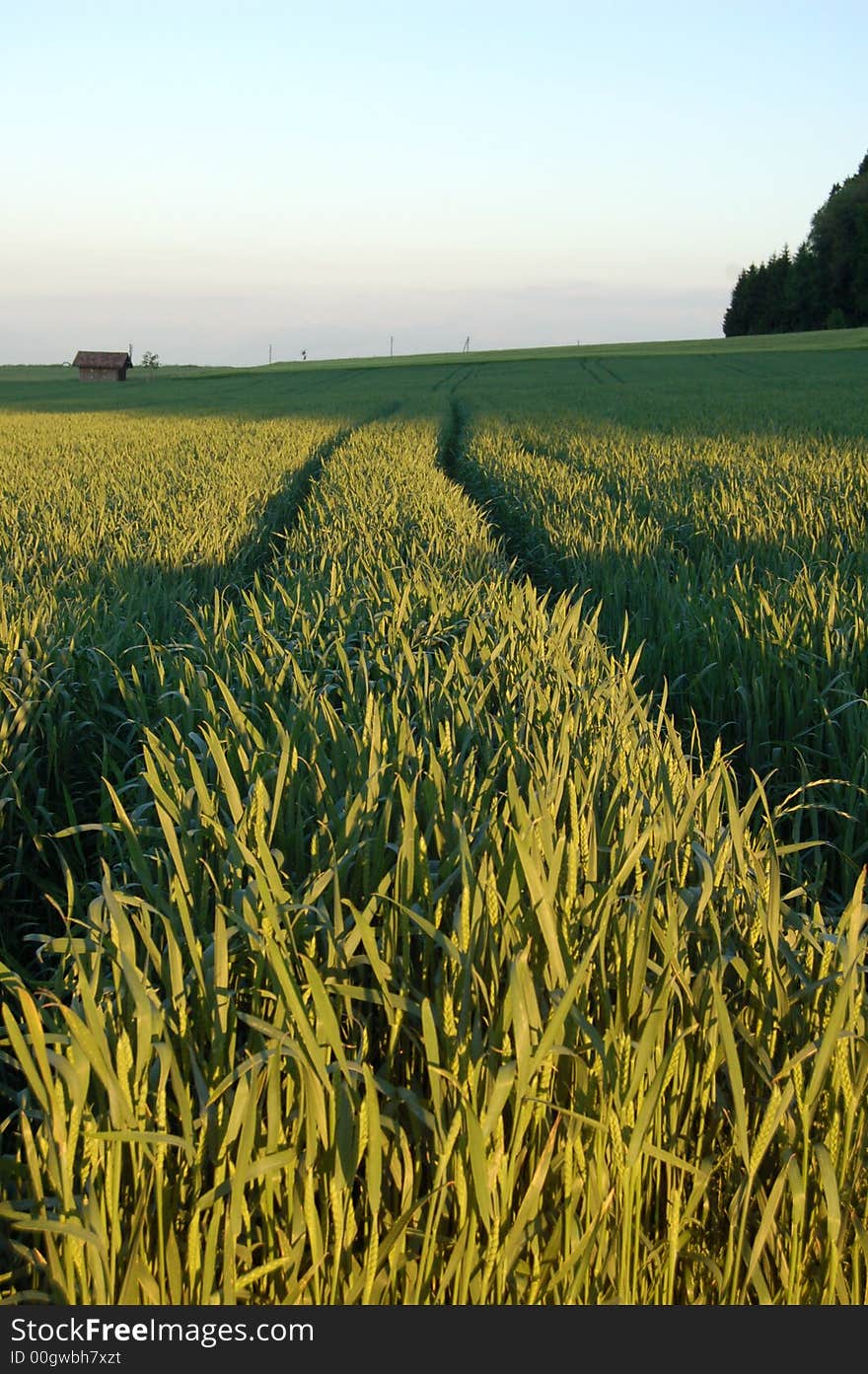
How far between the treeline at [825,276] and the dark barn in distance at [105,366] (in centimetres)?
5371

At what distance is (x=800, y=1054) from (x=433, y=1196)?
53 centimetres

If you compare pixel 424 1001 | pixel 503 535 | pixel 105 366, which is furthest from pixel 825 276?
pixel 424 1001

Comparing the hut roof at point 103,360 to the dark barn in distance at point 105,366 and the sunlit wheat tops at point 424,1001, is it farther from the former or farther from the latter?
the sunlit wheat tops at point 424,1001

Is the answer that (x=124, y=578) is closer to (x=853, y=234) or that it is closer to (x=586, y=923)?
(x=586, y=923)

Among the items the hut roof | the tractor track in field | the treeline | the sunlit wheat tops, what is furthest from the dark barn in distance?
the sunlit wheat tops

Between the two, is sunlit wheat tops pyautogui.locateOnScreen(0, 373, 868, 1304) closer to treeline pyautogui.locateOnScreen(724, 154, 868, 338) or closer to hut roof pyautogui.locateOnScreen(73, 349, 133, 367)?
treeline pyautogui.locateOnScreen(724, 154, 868, 338)

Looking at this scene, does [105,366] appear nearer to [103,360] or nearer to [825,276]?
[103,360]

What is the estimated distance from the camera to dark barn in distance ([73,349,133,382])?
8319cm

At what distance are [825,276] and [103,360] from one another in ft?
189

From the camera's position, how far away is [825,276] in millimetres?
74312

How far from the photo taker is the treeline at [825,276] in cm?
7112

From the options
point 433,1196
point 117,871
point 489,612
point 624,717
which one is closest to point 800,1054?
point 433,1196

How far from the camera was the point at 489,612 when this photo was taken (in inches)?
156

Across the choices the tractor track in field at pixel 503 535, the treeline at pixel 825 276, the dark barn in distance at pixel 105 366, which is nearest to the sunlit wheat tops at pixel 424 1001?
the tractor track in field at pixel 503 535
